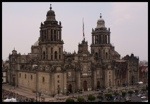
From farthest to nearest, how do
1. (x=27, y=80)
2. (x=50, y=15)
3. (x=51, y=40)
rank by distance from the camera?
(x=27, y=80) → (x=50, y=15) → (x=51, y=40)

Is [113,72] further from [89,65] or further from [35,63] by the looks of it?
[35,63]

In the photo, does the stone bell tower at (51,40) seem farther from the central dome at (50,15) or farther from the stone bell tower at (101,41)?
the stone bell tower at (101,41)

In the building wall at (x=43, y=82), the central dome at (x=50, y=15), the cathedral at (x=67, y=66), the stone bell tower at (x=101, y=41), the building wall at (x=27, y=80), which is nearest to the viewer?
the building wall at (x=43, y=82)

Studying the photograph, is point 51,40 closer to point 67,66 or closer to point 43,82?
point 67,66

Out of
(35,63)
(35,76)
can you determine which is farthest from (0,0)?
(35,63)

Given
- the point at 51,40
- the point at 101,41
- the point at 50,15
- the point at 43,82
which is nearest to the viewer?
the point at 51,40

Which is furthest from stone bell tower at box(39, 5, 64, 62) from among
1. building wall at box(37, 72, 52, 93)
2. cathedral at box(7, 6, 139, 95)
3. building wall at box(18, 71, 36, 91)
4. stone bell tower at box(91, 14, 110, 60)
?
stone bell tower at box(91, 14, 110, 60)

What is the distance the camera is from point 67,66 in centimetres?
4900

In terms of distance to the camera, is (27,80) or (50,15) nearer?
(50,15)

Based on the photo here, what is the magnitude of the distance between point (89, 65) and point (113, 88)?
6427 mm

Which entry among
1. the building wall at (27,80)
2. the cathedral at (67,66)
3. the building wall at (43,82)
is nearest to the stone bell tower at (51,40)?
the cathedral at (67,66)

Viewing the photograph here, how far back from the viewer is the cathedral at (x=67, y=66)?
1861 inches

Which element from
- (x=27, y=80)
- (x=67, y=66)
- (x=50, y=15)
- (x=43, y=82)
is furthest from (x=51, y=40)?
(x=27, y=80)

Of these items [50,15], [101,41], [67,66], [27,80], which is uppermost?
[50,15]
